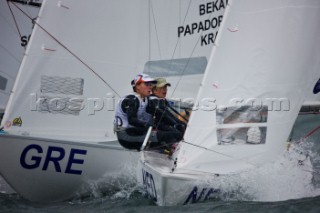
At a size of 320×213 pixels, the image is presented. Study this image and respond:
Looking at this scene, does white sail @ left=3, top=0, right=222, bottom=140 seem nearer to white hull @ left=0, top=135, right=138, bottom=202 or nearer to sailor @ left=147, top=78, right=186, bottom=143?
white hull @ left=0, top=135, right=138, bottom=202

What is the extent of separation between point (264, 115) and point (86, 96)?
2455 millimetres

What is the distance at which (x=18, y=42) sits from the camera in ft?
30.3

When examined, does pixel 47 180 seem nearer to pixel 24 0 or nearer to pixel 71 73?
pixel 71 73

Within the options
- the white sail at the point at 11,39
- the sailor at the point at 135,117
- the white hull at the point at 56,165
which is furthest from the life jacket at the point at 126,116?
the white sail at the point at 11,39

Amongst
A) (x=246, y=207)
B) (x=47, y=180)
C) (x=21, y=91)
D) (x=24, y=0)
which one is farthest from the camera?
(x=24, y=0)

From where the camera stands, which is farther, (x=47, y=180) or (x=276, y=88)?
(x=47, y=180)

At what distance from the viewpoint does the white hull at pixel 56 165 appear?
6.28 m

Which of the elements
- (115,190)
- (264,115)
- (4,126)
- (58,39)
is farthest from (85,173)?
Result: (264,115)

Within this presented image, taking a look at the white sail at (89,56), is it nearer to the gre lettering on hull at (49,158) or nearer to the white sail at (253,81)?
the gre lettering on hull at (49,158)

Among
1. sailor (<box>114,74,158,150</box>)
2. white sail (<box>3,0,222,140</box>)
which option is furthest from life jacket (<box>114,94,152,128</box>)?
white sail (<box>3,0,222,140</box>)

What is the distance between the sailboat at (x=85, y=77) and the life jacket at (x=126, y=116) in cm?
43

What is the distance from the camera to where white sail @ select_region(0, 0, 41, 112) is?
8945mm

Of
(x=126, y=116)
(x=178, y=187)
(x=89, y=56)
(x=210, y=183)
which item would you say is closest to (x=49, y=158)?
(x=126, y=116)

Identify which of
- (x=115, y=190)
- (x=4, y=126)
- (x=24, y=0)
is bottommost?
(x=115, y=190)
